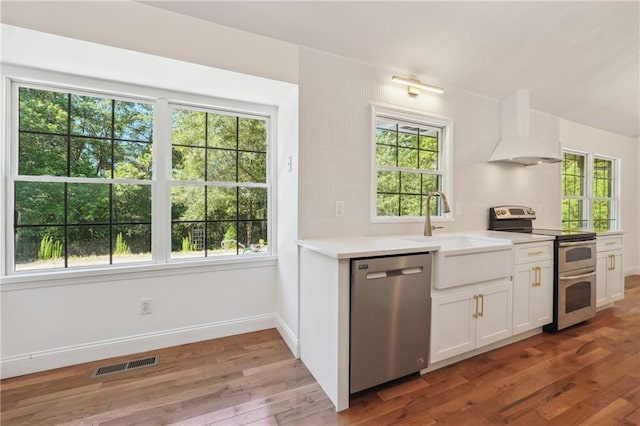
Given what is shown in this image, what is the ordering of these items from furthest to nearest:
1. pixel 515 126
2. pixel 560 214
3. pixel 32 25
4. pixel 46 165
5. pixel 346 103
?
pixel 560 214 < pixel 515 126 < pixel 346 103 < pixel 46 165 < pixel 32 25

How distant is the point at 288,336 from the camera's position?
2.35 meters

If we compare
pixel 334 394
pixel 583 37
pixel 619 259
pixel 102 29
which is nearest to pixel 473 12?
pixel 583 37

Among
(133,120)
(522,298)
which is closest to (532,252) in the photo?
(522,298)

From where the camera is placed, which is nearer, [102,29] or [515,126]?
[102,29]

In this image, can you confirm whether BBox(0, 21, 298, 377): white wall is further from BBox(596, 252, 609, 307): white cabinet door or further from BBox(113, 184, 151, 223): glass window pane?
BBox(596, 252, 609, 307): white cabinet door

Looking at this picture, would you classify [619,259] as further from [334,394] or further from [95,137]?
[95,137]

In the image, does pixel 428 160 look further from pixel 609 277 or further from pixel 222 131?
pixel 609 277

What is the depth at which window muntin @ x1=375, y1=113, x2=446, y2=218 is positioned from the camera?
2736 millimetres

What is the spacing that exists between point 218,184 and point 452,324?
2.20 metres

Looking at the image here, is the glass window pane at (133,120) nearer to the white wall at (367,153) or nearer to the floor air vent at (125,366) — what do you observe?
the white wall at (367,153)

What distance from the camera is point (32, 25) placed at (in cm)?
158

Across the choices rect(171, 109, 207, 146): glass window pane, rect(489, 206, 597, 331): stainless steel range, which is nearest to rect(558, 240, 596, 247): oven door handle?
rect(489, 206, 597, 331): stainless steel range

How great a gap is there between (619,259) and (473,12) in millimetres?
3251

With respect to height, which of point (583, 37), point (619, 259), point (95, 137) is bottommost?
point (619, 259)
